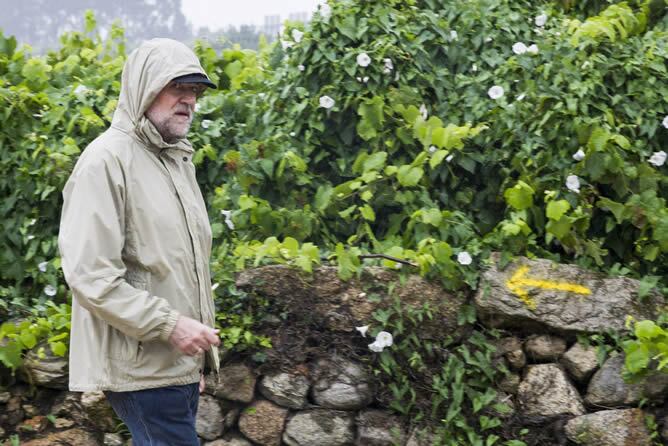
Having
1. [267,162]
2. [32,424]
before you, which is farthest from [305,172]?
[32,424]

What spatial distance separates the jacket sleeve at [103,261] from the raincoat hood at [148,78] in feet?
0.63

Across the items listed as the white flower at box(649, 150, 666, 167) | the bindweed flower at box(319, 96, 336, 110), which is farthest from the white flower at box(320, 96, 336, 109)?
the white flower at box(649, 150, 666, 167)

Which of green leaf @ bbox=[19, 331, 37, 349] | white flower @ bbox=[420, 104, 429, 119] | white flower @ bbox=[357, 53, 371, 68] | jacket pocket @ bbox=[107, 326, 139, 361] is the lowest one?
green leaf @ bbox=[19, 331, 37, 349]

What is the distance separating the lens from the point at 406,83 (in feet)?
16.4

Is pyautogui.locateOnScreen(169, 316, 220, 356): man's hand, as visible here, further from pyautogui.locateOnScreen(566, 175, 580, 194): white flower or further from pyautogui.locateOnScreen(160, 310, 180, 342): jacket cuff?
pyautogui.locateOnScreen(566, 175, 580, 194): white flower

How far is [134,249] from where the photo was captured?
9.60 feet

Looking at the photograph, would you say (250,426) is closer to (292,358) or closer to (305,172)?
(292,358)

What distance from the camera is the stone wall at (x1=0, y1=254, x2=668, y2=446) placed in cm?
431

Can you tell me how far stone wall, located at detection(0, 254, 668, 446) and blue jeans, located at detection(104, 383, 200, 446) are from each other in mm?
1212

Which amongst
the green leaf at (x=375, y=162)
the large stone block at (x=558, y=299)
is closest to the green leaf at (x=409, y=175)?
the green leaf at (x=375, y=162)

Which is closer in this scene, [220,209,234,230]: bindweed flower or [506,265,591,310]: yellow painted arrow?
[506,265,591,310]: yellow painted arrow

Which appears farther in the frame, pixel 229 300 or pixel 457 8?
pixel 457 8

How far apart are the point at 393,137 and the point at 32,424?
2118 mm

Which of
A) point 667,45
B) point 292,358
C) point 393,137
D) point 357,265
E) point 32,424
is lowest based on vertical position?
point 32,424
